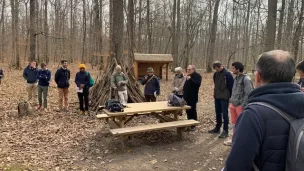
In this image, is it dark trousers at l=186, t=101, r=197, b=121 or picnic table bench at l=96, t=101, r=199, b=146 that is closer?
picnic table bench at l=96, t=101, r=199, b=146

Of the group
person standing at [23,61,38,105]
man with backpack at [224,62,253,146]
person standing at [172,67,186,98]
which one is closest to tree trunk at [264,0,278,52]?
person standing at [172,67,186,98]

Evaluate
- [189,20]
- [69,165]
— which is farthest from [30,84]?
[189,20]

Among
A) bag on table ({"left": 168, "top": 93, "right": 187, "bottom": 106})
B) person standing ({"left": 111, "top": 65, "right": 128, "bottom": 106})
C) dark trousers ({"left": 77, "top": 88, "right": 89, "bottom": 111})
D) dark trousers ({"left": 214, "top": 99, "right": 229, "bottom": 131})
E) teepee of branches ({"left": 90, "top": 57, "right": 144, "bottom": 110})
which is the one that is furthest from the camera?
teepee of branches ({"left": 90, "top": 57, "right": 144, "bottom": 110})

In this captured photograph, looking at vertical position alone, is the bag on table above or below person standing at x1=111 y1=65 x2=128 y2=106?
below

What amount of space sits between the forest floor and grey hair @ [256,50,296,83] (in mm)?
3557

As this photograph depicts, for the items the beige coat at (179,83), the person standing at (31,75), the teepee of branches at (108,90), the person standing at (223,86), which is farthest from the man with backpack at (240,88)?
the person standing at (31,75)

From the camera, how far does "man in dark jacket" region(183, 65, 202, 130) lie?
22.9 ft

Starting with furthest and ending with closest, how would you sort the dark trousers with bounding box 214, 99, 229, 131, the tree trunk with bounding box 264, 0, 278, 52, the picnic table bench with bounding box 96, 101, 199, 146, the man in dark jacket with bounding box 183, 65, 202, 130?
1. the tree trunk with bounding box 264, 0, 278, 52
2. the man in dark jacket with bounding box 183, 65, 202, 130
3. the dark trousers with bounding box 214, 99, 229, 131
4. the picnic table bench with bounding box 96, 101, 199, 146

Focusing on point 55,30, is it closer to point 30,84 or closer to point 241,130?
point 30,84

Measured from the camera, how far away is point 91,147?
5.97 m

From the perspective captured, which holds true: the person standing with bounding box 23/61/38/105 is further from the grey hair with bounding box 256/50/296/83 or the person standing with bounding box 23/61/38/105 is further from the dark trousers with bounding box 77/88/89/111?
the grey hair with bounding box 256/50/296/83

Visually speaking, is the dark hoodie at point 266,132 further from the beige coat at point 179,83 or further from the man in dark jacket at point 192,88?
the beige coat at point 179,83

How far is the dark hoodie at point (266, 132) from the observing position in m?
1.65

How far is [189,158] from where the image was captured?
214 inches
